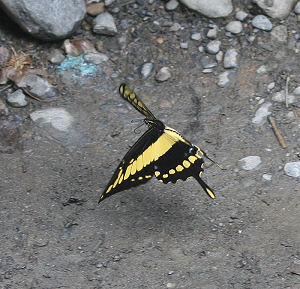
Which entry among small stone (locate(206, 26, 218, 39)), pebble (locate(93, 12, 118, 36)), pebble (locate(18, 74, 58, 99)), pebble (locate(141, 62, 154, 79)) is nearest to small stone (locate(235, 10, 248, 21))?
small stone (locate(206, 26, 218, 39))

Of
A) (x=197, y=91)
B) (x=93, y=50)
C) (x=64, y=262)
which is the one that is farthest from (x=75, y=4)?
(x=64, y=262)

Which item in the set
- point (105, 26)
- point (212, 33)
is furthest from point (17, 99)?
point (212, 33)

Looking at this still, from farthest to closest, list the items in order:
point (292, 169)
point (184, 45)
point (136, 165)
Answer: point (184, 45) → point (292, 169) → point (136, 165)

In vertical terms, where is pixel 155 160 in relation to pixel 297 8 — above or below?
above

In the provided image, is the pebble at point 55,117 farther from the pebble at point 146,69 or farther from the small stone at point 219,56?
the small stone at point 219,56

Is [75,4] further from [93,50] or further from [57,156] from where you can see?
[57,156]

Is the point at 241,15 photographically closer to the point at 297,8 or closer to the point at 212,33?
the point at 212,33

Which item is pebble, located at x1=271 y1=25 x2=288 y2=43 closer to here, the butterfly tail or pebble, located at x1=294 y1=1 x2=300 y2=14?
pebble, located at x1=294 y1=1 x2=300 y2=14
